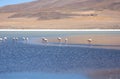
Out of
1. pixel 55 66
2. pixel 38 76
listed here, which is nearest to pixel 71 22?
pixel 55 66

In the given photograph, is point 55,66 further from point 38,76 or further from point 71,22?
point 71,22

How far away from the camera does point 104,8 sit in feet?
281

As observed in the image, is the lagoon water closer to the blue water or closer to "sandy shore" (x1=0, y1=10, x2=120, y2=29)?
the blue water

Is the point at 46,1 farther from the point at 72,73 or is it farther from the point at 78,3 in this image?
the point at 72,73

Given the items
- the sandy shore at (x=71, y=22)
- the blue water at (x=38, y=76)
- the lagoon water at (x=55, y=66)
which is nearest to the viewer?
the blue water at (x=38, y=76)

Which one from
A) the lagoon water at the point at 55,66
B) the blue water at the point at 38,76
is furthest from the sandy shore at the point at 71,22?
the blue water at the point at 38,76

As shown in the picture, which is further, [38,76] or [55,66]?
[55,66]

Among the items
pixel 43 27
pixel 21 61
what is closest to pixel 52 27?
pixel 43 27

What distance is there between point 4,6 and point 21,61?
78199mm

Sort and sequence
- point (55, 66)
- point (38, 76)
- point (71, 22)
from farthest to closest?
point (71, 22) → point (55, 66) → point (38, 76)

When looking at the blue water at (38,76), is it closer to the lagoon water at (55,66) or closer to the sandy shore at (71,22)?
the lagoon water at (55,66)

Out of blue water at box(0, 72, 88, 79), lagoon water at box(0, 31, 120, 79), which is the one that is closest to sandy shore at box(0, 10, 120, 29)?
lagoon water at box(0, 31, 120, 79)

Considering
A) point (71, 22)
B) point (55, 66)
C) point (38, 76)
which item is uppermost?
point (38, 76)

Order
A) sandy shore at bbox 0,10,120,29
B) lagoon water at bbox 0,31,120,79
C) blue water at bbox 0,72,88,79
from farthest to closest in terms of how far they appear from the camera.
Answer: sandy shore at bbox 0,10,120,29 < lagoon water at bbox 0,31,120,79 < blue water at bbox 0,72,88,79
